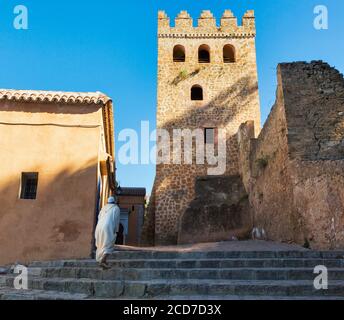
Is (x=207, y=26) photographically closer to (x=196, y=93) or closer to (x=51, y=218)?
(x=196, y=93)

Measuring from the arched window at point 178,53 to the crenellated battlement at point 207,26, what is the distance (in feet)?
2.04

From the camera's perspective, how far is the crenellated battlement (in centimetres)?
1777

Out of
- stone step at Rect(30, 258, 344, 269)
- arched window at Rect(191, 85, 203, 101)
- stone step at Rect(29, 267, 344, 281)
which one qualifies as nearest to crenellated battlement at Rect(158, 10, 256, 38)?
arched window at Rect(191, 85, 203, 101)

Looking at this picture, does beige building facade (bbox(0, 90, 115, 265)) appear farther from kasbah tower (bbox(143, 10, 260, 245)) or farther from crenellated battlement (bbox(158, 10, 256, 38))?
crenellated battlement (bbox(158, 10, 256, 38))

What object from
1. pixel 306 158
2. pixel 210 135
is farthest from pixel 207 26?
pixel 306 158

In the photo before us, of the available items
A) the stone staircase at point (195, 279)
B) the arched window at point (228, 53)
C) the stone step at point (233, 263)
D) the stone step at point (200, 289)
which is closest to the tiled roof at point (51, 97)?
the stone staircase at point (195, 279)

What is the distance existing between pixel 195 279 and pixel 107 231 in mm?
1580

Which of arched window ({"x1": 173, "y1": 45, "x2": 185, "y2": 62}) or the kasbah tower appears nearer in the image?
the kasbah tower

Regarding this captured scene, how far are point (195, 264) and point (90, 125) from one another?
4899 millimetres

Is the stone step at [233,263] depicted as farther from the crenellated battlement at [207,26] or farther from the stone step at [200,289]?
the crenellated battlement at [207,26]

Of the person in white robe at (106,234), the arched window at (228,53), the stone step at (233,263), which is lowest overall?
the stone step at (233,263)

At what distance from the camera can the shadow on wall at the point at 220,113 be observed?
1554cm

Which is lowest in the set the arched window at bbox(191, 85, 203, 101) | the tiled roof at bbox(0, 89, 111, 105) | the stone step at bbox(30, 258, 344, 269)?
the stone step at bbox(30, 258, 344, 269)

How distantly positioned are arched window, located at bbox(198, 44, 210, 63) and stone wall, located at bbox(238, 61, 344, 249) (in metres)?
8.81
